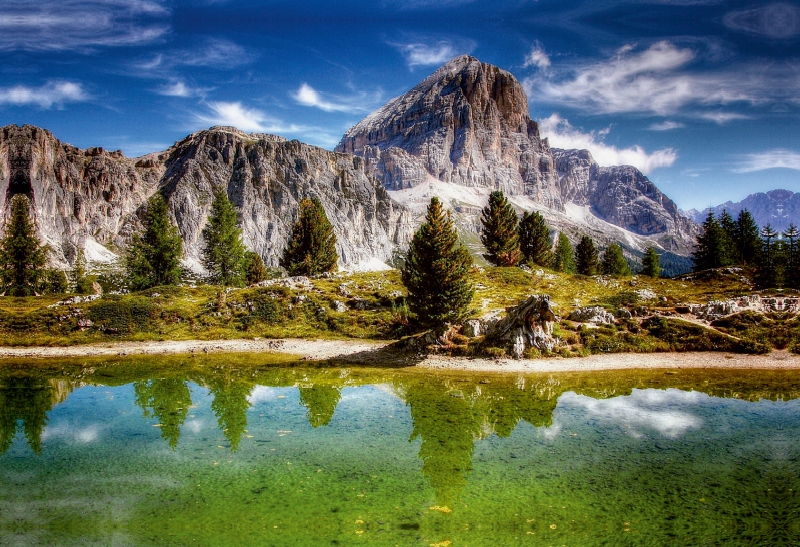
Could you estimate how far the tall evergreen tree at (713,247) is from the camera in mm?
94188

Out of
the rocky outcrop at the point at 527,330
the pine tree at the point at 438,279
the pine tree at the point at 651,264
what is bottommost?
the rocky outcrop at the point at 527,330

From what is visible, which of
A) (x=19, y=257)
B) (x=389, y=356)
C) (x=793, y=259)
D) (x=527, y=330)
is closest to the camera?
(x=527, y=330)

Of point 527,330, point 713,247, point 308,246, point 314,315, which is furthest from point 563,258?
point 527,330

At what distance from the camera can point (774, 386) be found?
30156mm

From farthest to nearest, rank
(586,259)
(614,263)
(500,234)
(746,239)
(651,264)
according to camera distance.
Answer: (614,263), (651,264), (746,239), (586,259), (500,234)

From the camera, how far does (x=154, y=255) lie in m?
67.4

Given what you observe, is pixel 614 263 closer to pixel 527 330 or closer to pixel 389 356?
pixel 527 330

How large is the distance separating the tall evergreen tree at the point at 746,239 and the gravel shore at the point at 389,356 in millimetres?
83229

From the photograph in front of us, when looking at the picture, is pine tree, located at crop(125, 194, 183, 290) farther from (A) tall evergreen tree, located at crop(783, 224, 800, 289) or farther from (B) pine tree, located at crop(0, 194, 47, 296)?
(A) tall evergreen tree, located at crop(783, 224, 800, 289)

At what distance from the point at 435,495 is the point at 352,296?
43.2 meters

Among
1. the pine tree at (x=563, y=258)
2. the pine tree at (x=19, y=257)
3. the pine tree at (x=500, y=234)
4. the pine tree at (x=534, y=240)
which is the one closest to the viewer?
the pine tree at (x=19, y=257)

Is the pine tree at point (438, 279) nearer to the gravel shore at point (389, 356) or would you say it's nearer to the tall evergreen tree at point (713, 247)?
the gravel shore at point (389, 356)

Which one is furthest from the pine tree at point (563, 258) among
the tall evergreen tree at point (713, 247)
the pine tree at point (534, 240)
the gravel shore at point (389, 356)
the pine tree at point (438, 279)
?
the pine tree at point (438, 279)

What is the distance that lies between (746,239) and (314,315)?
348ft
